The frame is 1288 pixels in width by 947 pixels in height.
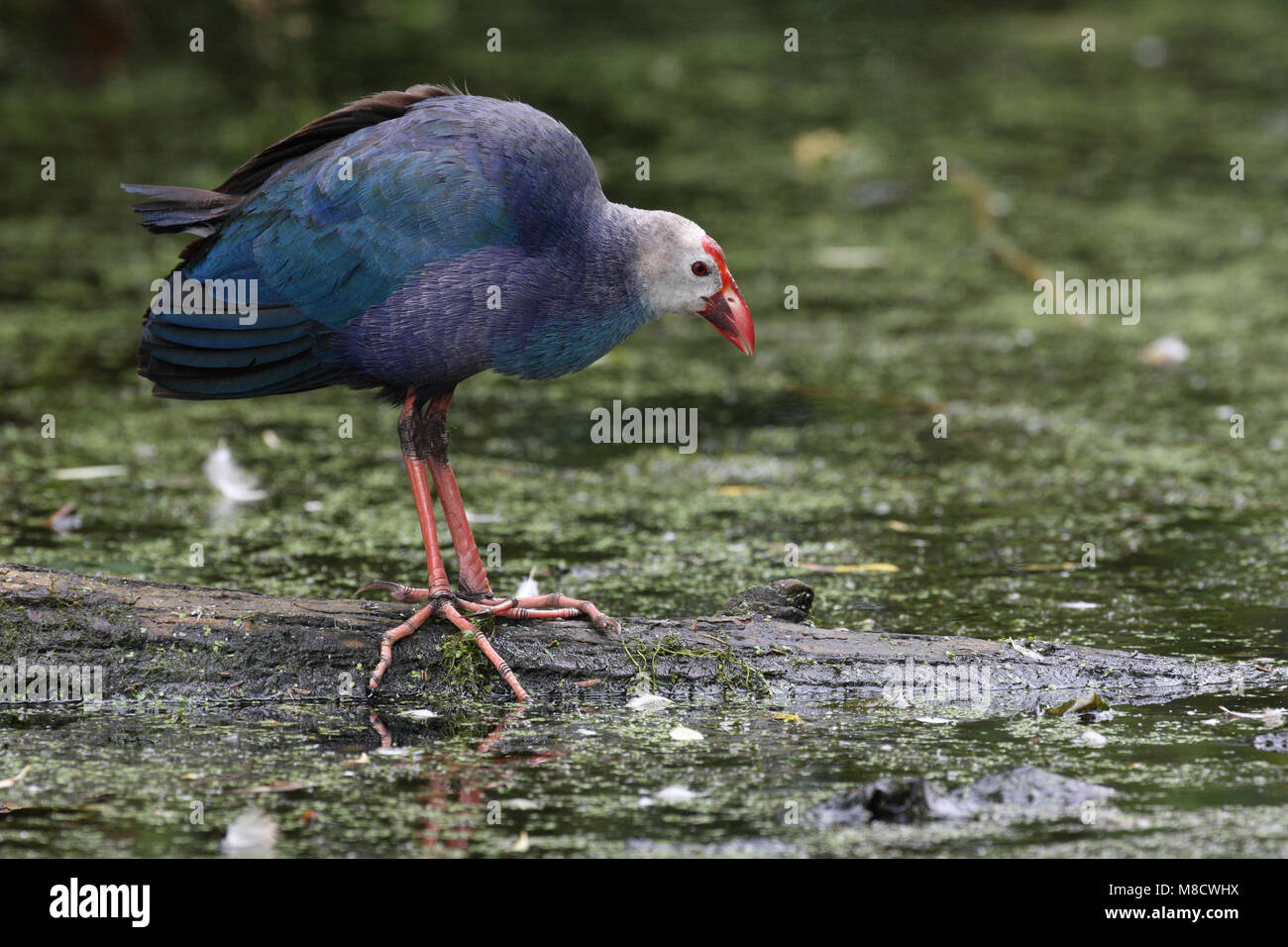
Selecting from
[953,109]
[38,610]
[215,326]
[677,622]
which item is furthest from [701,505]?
[953,109]

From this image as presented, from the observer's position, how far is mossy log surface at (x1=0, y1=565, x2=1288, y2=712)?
390 centimetres

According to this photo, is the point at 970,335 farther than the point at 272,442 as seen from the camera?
Yes

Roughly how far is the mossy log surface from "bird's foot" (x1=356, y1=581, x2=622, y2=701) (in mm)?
35

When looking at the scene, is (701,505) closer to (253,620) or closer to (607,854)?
(253,620)

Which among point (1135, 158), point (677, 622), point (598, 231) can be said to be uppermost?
point (1135, 158)

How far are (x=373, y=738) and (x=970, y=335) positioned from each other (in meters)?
4.45

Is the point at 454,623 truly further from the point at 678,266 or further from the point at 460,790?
the point at 678,266

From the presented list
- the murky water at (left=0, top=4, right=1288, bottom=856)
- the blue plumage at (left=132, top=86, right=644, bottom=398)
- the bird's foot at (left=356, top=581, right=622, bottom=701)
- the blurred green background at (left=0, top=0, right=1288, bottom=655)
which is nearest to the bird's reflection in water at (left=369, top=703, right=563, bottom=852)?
the murky water at (left=0, top=4, right=1288, bottom=856)

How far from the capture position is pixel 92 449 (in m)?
6.12

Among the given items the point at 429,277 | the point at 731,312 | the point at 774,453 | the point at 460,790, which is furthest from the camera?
the point at 774,453

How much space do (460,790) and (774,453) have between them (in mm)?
2926

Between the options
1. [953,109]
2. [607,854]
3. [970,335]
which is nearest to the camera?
[607,854]

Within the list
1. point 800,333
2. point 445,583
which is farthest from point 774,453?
point 445,583

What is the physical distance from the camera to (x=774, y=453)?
243 inches
